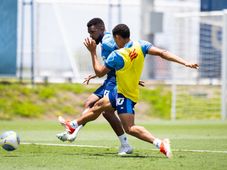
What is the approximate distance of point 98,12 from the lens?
31812 mm

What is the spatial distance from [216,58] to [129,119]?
18.6 meters

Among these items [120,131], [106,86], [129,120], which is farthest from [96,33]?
[129,120]

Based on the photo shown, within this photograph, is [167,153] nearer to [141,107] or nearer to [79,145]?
[79,145]

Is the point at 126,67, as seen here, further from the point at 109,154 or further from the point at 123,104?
the point at 109,154

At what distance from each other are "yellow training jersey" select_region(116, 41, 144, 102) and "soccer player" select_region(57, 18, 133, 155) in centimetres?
78

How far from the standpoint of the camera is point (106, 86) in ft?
45.1

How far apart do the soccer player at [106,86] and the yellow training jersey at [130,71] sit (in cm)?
78

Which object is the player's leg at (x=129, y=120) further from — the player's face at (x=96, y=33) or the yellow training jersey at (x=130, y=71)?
the player's face at (x=96, y=33)

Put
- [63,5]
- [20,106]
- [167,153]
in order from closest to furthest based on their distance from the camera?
[167,153], [20,106], [63,5]

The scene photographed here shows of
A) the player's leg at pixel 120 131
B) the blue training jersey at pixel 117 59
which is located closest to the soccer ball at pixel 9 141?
the player's leg at pixel 120 131

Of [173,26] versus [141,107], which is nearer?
[141,107]

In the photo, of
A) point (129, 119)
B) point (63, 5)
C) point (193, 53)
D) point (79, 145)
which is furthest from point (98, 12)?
point (129, 119)

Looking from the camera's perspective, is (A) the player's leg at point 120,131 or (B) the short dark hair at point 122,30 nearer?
(B) the short dark hair at point 122,30

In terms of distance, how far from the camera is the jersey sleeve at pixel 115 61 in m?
12.5
